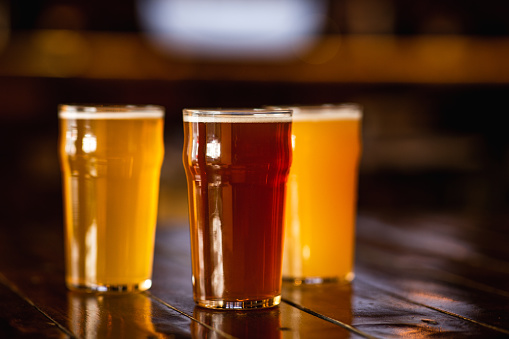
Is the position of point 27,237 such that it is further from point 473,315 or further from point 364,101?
point 364,101

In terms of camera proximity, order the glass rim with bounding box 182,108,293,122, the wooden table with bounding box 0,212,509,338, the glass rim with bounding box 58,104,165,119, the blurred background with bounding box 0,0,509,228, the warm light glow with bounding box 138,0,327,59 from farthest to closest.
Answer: the warm light glow with bounding box 138,0,327,59
the blurred background with bounding box 0,0,509,228
the glass rim with bounding box 58,104,165,119
the glass rim with bounding box 182,108,293,122
the wooden table with bounding box 0,212,509,338

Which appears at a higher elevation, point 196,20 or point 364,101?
point 196,20

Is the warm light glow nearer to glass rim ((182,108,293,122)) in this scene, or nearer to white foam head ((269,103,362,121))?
white foam head ((269,103,362,121))

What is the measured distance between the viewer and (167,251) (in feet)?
4.97

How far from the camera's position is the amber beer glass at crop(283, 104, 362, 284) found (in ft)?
3.79

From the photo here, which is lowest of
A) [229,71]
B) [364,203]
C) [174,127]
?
[364,203]

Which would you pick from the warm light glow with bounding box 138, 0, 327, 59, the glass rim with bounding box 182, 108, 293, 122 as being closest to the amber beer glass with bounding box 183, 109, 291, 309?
the glass rim with bounding box 182, 108, 293, 122

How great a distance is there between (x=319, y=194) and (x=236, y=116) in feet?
0.89

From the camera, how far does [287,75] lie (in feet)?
14.5

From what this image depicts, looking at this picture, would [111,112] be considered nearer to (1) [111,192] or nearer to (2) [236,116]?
(1) [111,192]

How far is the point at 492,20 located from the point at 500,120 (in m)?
0.65

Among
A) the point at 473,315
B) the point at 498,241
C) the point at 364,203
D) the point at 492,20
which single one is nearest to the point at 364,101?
the point at 364,203

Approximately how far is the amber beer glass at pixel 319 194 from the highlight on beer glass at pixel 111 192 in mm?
217

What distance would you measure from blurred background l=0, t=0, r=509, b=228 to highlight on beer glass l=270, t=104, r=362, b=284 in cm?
272
